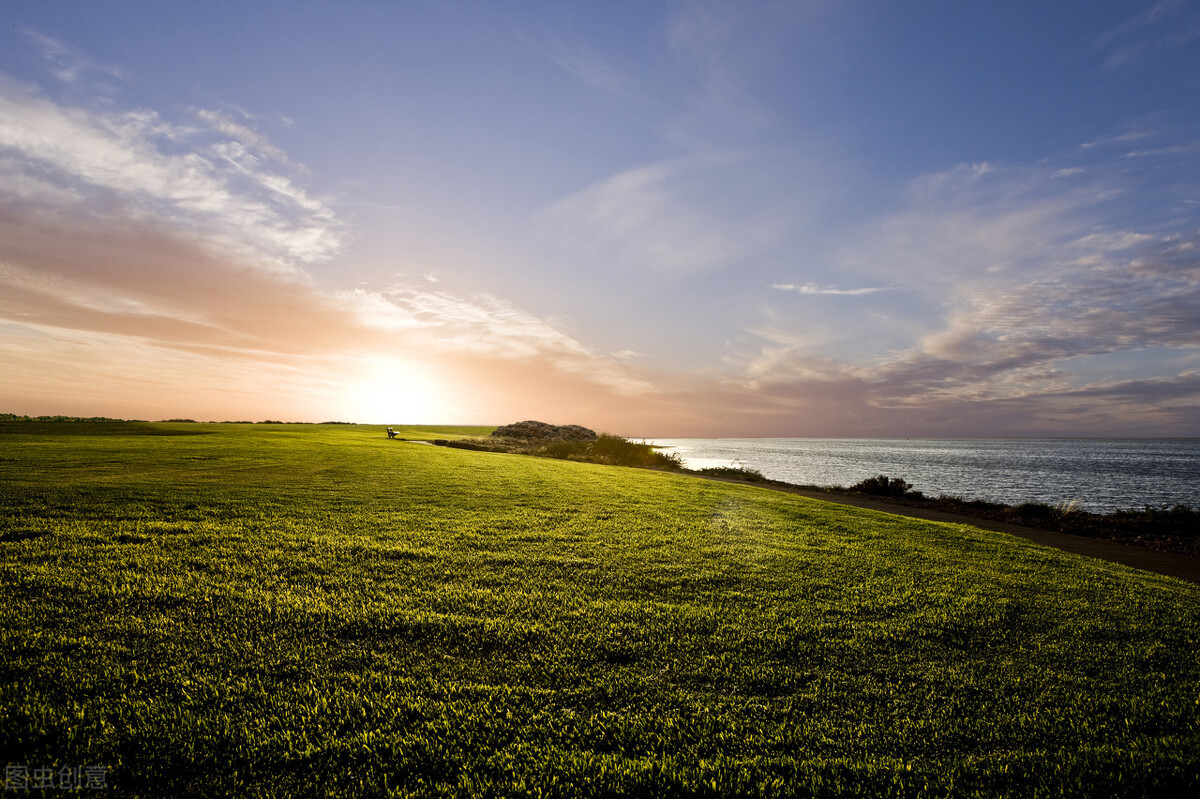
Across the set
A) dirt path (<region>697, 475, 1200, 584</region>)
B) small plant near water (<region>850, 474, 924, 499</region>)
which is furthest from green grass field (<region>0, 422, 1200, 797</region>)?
small plant near water (<region>850, 474, 924, 499</region>)

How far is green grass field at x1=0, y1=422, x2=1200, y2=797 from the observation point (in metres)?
2.91

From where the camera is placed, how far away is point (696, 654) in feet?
14.1

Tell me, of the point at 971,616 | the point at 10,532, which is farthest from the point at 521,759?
the point at 10,532

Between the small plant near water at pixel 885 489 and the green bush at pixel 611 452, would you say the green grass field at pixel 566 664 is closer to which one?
the small plant near water at pixel 885 489

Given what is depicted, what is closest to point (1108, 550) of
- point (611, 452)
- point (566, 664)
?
point (566, 664)

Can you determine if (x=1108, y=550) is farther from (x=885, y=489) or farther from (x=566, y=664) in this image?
(x=566, y=664)

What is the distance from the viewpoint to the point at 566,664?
4.00 meters

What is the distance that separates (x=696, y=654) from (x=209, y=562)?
5967 mm

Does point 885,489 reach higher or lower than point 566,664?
lower

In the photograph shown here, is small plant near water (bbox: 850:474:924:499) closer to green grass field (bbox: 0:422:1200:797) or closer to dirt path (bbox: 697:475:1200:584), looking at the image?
dirt path (bbox: 697:475:1200:584)

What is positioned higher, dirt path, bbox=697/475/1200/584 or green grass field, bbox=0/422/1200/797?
green grass field, bbox=0/422/1200/797

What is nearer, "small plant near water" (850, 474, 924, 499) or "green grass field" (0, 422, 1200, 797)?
"green grass field" (0, 422, 1200, 797)

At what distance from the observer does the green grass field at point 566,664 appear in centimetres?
291

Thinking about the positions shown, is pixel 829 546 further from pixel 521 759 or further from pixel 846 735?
pixel 521 759
